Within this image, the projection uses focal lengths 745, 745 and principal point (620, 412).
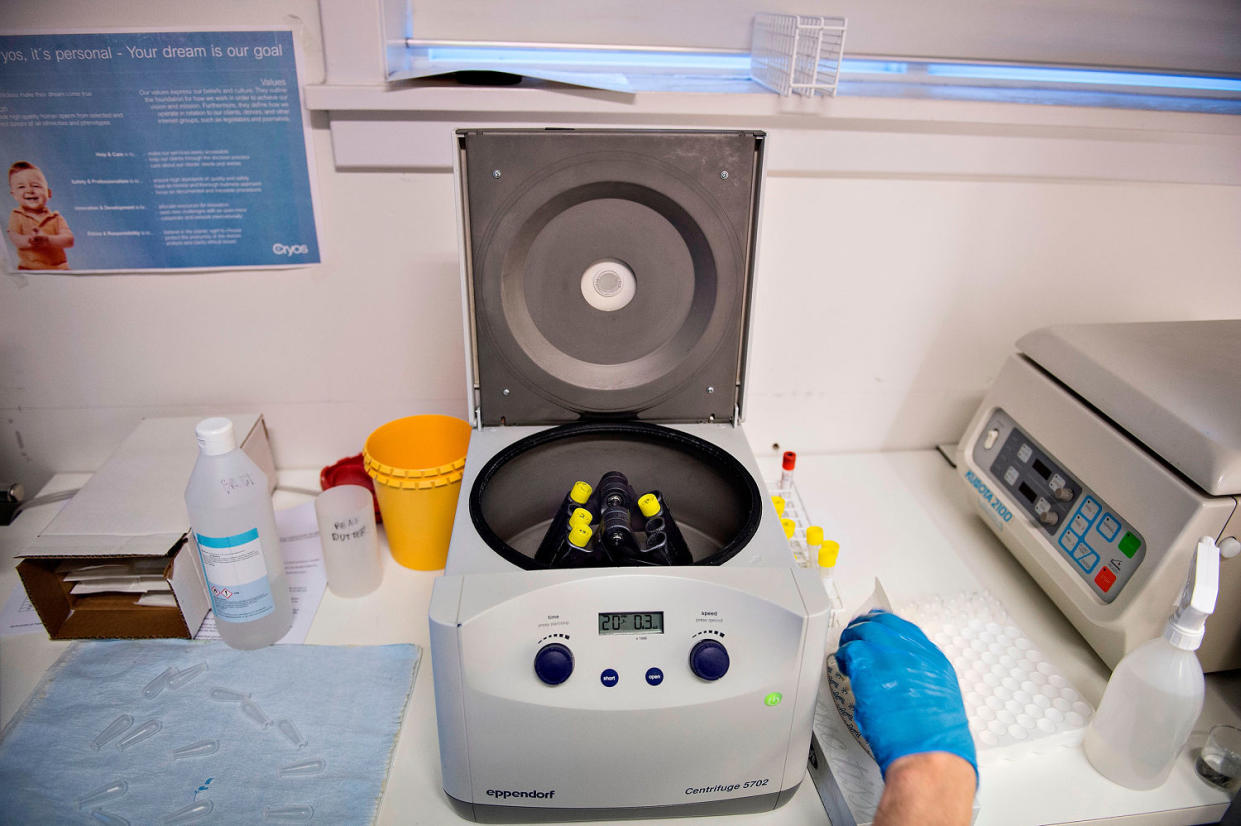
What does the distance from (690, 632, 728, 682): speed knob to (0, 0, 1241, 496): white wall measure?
Answer: 793mm

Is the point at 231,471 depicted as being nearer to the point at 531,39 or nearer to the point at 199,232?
the point at 199,232

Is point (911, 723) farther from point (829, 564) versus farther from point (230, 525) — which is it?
point (230, 525)

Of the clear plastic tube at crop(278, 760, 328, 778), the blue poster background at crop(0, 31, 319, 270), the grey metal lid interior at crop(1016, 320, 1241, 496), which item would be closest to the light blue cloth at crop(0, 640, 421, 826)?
the clear plastic tube at crop(278, 760, 328, 778)

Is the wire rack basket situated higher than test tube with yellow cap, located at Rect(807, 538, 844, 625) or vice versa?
the wire rack basket

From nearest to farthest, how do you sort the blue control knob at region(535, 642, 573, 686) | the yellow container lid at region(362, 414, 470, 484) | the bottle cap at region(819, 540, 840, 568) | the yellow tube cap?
the blue control knob at region(535, 642, 573, 686), the yellow tube cap, the bottle cap at region(819, 540, 840, 568), the yellow container lid at region(362, 414, 470, 484)

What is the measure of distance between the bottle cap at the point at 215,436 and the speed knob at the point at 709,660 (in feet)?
2.07

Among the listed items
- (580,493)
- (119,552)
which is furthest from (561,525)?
(119,552)

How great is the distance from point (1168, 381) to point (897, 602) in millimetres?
476

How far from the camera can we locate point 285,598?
1078 mm

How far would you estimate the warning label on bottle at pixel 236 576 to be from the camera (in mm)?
959

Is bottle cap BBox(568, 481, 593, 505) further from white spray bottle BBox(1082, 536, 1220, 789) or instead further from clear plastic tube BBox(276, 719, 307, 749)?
white spray bottle BBox(1082, 536, 1220, 789)

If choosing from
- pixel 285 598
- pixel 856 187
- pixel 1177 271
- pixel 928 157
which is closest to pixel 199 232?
pixel 285 598

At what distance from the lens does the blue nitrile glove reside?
0.79 meters

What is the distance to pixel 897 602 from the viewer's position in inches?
44.7
